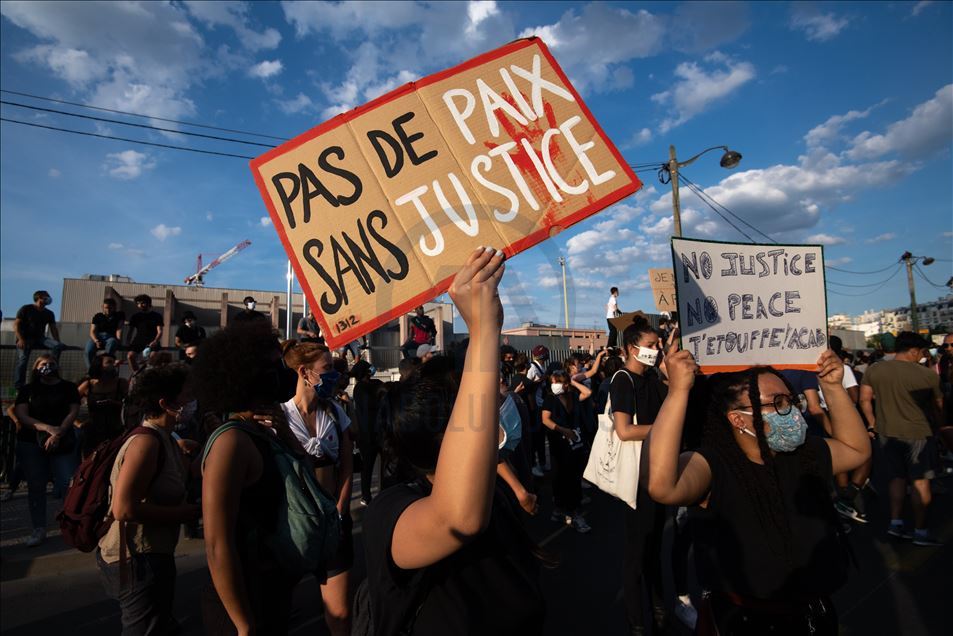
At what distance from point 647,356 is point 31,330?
28.3 ft

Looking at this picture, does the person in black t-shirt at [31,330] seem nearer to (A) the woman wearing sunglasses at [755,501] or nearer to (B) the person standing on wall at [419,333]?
(B) the person standing on wall at [419,333]

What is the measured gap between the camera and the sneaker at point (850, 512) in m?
5.64

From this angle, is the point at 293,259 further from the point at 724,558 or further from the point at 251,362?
the point at 724,558

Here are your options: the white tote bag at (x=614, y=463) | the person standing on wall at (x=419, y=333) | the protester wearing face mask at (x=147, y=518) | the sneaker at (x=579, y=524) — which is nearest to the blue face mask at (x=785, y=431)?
the white tote bag at (x=614, y=463)

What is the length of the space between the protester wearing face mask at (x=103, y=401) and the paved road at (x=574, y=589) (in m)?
1.15

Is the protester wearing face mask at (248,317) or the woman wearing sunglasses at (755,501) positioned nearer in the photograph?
the woman wearing sunglasses at (755,501)

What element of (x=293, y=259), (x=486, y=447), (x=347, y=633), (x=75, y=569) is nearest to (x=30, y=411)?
(x=75, y=569)

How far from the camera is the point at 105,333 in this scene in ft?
23.8

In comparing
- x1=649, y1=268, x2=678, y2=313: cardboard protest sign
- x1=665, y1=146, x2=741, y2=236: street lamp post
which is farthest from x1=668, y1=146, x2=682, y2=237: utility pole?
x1=649, y1=268, x2=678, y2=313: cardboard protest sign

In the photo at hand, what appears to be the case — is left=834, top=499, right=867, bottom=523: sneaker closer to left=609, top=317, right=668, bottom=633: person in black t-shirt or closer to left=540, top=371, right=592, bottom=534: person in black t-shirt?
left=540, top=371, right=592, bottom=534: person in black t-shirt

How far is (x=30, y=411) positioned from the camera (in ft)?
18.2

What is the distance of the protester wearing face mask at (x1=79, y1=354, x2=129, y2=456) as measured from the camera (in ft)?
15.1

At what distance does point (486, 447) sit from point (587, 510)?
5.92 meters

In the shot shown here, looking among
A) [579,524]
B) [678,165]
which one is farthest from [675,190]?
[579,524]
